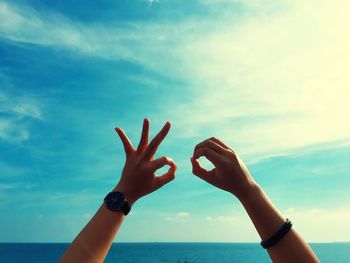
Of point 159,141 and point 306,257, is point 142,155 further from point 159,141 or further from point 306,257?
point 306,257

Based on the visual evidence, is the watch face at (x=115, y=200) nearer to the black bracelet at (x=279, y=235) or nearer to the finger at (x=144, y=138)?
the finger at (x=144, y=138)

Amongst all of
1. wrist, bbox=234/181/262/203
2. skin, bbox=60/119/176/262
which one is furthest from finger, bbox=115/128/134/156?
wrist, bbox=234/181/262/203

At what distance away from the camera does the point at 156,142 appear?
262cm

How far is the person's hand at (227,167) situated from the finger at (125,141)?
54 centimetres

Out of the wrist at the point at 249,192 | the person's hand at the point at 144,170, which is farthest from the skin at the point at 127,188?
the wrist at the point at 249,192

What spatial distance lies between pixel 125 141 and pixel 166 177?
385mm

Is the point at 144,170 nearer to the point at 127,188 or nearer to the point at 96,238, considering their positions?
the point at 127,188

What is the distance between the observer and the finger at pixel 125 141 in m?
2.74

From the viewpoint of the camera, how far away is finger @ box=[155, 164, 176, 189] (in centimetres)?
264

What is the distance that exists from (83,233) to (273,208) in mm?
1097

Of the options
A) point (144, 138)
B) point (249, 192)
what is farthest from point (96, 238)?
point (249, 192)

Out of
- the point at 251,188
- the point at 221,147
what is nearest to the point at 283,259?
the point at 251,188

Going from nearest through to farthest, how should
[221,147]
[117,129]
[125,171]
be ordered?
[221,147] < [125,171] < [117,129]

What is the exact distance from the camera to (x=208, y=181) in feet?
8.62
